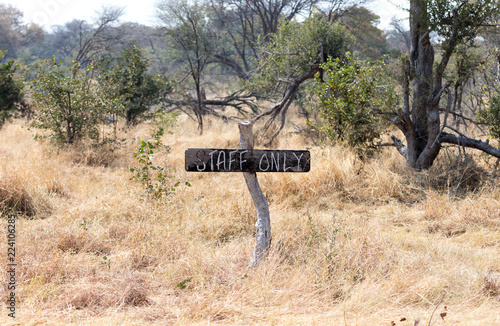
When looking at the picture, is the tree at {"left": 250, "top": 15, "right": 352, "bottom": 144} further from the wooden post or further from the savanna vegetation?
the wooden post

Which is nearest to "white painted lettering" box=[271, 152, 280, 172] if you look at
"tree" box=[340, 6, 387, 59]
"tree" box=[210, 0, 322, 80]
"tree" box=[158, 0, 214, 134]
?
"tree" box=[158, 0, 214, 134]

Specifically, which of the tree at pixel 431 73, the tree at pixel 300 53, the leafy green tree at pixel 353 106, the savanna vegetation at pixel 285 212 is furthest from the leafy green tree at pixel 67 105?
the tree at pixel 431 73

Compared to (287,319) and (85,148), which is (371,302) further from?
(85,148)

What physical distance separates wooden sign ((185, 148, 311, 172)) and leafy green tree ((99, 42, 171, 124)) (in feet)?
23.6

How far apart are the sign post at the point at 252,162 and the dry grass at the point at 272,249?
200 mm

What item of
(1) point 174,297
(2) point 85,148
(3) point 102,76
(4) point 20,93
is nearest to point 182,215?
(1) point 174,297

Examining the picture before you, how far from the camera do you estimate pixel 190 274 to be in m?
3.54

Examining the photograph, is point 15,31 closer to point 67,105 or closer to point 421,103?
point 67,105

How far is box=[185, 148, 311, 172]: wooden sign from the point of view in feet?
11.3

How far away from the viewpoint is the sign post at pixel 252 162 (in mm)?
3436

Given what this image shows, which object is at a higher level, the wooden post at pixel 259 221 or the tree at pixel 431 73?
the tree at pixel 431 73

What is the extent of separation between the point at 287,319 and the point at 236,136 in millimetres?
7758

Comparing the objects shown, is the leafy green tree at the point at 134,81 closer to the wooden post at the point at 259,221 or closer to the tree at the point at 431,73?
the tree at the point at 431,73

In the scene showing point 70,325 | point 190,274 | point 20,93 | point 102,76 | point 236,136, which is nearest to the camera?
point 70,325
